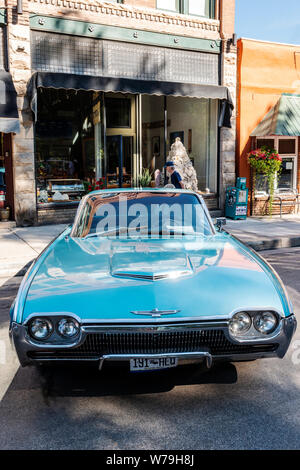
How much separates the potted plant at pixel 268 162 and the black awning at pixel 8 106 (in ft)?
23.3

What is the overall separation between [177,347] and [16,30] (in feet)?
34.6

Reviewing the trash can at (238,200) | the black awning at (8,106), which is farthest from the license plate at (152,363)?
the trash can at (238,200)

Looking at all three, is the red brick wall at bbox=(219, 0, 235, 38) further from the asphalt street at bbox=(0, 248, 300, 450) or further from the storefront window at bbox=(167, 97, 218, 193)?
the asphalt street at bbox=(0, 248, 300, 450)

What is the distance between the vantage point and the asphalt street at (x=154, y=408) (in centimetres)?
285

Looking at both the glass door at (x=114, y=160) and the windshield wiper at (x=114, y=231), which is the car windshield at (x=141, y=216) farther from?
the glass door at (x=114, y=160)

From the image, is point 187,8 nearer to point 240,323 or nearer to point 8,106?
point 8,106

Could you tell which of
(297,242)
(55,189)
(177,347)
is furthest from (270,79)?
(177,347)

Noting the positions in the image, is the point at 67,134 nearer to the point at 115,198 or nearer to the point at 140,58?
the point at 140,58

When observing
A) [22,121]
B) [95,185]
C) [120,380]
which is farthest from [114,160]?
[120,380]

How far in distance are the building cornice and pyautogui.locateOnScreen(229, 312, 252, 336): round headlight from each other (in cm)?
1082

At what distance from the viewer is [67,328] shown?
3.05 metres

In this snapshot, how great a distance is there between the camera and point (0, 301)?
6008 millimetres

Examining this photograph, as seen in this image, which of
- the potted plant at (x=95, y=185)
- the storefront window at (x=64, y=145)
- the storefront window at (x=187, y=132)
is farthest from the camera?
the storefront window at (x=187, y=132)

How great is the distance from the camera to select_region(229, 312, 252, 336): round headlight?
3.12 meters
